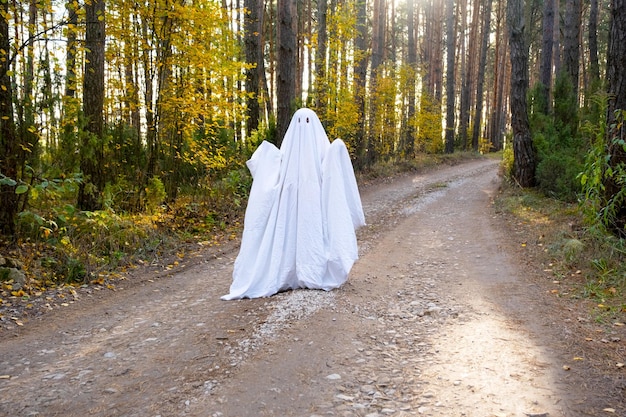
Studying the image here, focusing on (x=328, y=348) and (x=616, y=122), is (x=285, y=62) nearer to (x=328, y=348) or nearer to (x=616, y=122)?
(x=616, y=122)

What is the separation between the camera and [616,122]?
22.9 ft

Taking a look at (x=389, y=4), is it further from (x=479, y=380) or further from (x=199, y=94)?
(x=479, y=380)

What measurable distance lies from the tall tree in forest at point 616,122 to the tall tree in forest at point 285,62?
23.9 feet

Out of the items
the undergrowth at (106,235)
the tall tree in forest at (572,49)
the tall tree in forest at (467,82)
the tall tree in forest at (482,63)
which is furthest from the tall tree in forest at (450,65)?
the undergrowth at (106,235)

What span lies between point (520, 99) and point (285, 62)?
630 cm

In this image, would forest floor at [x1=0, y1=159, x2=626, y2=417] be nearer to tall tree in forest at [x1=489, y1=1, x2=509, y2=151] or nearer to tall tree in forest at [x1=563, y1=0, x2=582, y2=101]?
tall tree in forest at [x1=563, y1=0, x2=582, y2=101]

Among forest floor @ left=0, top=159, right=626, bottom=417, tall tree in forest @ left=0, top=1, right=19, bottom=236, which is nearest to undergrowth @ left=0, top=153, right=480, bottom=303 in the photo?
tall tree in forest @ left=0, top=1, right=19, bottom=236

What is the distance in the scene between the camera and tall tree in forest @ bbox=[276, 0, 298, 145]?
39.5ft

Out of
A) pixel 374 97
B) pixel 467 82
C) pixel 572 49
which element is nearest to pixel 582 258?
pixel 572 49

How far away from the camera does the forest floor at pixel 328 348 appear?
3.16 meters

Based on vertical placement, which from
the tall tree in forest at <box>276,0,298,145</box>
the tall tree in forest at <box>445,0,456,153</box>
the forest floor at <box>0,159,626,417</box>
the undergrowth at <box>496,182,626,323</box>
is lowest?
the forest floor at <box>0,159,626,417</box>

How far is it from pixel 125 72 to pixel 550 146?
10349 millimetres

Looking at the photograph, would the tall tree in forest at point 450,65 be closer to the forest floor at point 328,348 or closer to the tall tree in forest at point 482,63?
the tall tree in forest at point 482,63

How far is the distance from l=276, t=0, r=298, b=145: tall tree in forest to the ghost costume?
6.55 meters
